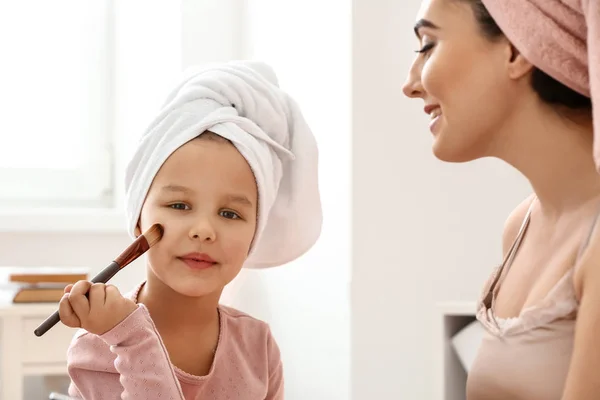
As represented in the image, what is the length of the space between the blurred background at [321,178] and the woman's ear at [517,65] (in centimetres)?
64

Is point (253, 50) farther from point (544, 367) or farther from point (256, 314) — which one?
point (544, 367)

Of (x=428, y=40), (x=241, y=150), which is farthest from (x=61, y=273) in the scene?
(x=428, y=40)

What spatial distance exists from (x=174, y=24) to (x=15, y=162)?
2.04 ft

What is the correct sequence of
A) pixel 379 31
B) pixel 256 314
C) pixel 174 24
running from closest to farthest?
1. pixel 379 31
2. pixel 256 314
3. pixel 174 24

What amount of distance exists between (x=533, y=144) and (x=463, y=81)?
105 mm

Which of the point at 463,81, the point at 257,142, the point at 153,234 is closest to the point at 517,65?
the point at 463,81

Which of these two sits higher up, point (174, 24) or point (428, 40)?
point (174, 24)

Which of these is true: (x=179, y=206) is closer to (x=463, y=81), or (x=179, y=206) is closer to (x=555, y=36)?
(x=463, y=81)

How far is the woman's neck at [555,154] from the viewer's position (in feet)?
2.80

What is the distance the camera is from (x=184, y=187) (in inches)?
41.8

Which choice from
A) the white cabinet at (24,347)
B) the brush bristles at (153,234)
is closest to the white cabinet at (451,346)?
the brush bristles at (153,234)

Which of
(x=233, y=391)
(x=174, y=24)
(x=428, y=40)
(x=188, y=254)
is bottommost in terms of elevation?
(x=233, y=391)

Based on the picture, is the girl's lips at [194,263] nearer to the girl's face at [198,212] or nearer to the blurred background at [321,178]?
the girl's face at [198,212]

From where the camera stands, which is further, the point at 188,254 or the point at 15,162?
the point at 15,162
